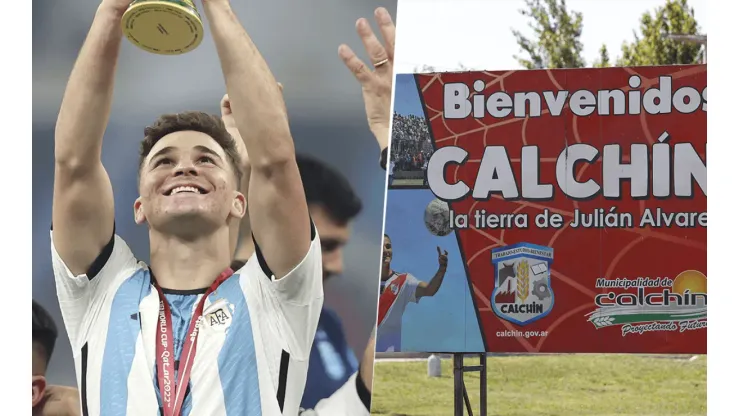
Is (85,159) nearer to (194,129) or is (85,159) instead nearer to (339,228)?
(194,129)

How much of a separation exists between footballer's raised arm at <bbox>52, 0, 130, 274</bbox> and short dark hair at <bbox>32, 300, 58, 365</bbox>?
0.21 metres

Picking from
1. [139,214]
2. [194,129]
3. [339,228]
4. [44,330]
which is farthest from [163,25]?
[44,330]

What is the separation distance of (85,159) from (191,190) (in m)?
0.34

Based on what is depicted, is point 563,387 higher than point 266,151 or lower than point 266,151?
lower

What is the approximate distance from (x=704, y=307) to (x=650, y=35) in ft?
26.8

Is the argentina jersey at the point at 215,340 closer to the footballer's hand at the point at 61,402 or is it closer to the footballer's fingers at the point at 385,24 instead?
the footballer's hand at the point at 61,402

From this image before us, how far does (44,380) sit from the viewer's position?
2.84 m

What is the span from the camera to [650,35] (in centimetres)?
1343

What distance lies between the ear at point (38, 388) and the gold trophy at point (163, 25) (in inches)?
42.6

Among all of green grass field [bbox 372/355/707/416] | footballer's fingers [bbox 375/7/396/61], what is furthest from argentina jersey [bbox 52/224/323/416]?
green grass field [bbox 372/355/707/416]

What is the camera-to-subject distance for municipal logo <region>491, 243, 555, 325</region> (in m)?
6.20

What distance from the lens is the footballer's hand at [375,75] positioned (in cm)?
271

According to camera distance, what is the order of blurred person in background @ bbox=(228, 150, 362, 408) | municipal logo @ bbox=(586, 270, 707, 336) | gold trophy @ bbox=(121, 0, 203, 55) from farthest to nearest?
1. municipal logo @ bbox=(586, 270, 707, 336)
2. blurred person in background @ bbox=(228, 150, 362, 408)
3. gold trophy @ bbox=(121, 0, 203, 55)

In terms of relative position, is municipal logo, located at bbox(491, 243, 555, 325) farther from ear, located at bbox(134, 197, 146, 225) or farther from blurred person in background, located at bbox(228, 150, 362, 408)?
ear, located at bbox(134, 197, 146, 225)
